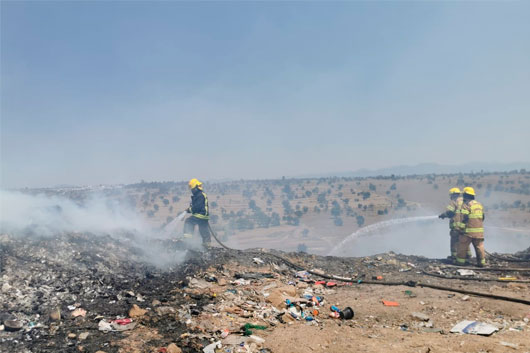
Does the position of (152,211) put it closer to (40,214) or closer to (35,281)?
(40,214)

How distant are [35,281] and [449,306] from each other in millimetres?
8383

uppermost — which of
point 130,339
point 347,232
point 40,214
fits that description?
point 40,214

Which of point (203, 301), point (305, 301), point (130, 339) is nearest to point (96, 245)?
point (203, 301)

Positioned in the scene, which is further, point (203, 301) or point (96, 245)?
point (96, 245)

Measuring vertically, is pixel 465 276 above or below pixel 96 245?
below

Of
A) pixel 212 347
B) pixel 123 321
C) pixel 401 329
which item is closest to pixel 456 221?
pixel 401 329

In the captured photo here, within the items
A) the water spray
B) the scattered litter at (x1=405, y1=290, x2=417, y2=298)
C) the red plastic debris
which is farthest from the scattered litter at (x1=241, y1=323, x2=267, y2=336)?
the water spray

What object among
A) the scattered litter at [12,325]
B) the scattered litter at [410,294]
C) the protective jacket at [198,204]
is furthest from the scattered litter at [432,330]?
the protective jacket at [198,204]

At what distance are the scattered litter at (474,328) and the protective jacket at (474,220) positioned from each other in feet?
18.5

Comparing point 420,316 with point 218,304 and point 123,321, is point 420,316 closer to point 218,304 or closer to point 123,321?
point 218,304

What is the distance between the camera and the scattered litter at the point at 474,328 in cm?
544

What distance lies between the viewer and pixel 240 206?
40.8 m

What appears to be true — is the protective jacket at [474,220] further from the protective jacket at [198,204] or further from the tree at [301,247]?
the tree at [301,247]

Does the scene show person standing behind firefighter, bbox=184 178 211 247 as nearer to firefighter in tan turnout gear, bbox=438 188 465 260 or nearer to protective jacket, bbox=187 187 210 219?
protective jacket, bbox=187 187 210 219
